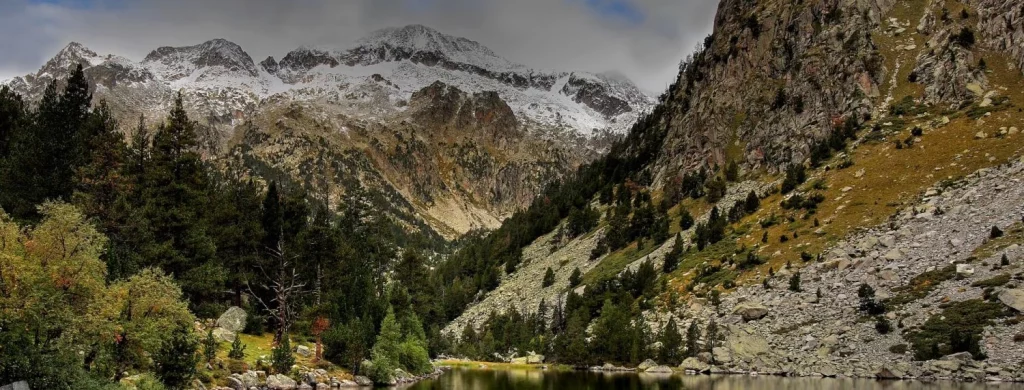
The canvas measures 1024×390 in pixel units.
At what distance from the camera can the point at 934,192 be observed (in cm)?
7681

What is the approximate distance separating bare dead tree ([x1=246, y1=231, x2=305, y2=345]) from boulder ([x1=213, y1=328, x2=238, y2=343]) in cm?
346

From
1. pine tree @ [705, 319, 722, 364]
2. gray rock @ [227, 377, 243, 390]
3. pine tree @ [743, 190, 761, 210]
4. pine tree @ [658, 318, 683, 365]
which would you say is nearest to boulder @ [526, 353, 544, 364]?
pine tree @ [658, 318, 683, 365]

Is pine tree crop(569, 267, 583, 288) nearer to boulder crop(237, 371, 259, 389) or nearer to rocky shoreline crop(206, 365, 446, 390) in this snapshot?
rocky shoreline crop(206, 365, 446, 390)

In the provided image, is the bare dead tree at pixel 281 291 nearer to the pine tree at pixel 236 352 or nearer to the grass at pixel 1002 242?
the pine tree at pixel 236 352

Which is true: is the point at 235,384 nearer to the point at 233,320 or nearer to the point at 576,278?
the point at 233,320

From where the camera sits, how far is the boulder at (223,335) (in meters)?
44.0

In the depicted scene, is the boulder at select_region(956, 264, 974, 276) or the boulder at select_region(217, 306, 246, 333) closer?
the boulder at select_region(217, 306, 246, 333)

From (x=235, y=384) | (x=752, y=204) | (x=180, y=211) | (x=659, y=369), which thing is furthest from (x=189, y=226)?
(x=752, y=204)

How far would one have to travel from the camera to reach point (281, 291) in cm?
5116

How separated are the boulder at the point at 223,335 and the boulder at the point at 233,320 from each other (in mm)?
1471

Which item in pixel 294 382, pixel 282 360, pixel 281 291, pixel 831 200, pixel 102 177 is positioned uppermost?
pixel 831 200

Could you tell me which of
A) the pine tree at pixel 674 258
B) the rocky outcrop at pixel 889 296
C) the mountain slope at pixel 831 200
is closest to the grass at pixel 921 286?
the mountain slope at pixel 831 200

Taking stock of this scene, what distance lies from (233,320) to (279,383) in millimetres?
14011

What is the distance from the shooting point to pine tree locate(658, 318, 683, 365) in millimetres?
71688
